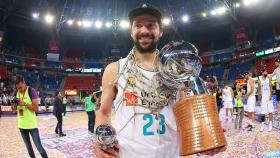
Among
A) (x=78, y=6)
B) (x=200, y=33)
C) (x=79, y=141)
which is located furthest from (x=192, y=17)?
(x=79, y=141)

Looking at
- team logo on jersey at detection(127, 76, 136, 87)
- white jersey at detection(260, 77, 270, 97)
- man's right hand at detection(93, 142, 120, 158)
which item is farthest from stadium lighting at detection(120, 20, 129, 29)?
man's right hand at detection(93, 142, 120, 158)

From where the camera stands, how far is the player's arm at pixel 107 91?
1.85 metres

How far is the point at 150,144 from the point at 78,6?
111 ft

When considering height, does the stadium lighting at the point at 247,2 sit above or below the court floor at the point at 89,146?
above

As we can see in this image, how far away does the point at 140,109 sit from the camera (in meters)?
1.75

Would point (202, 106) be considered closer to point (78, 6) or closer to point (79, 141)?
point (79, 141)

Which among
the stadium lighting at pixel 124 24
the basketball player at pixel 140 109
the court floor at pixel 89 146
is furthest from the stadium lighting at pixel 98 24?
the basketball player at pixel 140 109

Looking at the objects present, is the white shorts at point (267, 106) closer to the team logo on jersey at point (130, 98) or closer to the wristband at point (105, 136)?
the team logo on jersey at point (130, 98)

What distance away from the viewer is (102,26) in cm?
3669

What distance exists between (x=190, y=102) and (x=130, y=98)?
518 millimetres

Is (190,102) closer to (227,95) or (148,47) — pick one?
(148,47)

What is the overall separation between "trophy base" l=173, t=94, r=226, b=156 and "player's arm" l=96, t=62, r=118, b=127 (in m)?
0.60

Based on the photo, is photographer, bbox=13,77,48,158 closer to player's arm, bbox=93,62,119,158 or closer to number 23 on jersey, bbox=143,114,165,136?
player's arm, bbox=93,62,119,158

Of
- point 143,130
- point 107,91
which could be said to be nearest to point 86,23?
point 107,91
